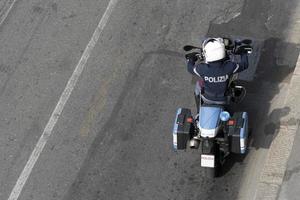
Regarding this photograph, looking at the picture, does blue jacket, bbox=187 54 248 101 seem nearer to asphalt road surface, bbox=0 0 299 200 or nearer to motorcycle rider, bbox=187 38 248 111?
motorcycle rider, bbox=187 38 248 111

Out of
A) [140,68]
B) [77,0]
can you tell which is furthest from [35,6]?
[140,68]

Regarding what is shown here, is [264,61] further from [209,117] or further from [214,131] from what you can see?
[214,131]

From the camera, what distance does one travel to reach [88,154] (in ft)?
35.5

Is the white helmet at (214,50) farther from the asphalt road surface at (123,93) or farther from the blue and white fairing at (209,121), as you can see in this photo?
the asphalt road surface at (123,93)

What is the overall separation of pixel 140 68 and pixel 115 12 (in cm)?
164

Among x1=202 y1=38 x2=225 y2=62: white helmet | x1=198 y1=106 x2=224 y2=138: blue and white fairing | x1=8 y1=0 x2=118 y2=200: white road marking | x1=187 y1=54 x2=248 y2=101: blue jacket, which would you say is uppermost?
x1=202 y1=38 x2=225 y2=62: white helmet

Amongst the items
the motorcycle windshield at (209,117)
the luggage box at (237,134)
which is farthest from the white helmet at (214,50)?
the luggage box at (237,134)

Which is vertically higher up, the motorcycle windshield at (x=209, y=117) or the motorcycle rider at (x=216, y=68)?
the motorcycle rider at (x=216, y=68)

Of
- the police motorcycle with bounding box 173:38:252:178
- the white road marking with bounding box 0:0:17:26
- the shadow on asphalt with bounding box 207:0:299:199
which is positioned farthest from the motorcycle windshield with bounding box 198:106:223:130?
the white road marking with bounding box 0:0:17:26

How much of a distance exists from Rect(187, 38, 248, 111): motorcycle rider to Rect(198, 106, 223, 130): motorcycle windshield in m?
0.32

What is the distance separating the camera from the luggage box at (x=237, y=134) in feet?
30.5

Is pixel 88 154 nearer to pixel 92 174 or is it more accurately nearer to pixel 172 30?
pixel 92 174

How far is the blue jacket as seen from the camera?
375 inches

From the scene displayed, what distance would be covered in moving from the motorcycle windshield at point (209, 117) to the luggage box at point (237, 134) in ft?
0.71
